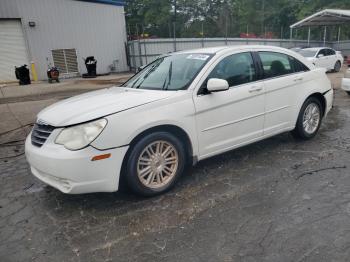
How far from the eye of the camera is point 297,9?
36531mm

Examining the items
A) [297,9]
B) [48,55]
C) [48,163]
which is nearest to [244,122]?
[48,163]

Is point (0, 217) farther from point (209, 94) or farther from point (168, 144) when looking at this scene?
point (209, 94)

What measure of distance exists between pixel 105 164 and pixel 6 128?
5.06 meters

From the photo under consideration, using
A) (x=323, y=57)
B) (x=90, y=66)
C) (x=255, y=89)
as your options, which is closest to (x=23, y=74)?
(x=90, y=66)

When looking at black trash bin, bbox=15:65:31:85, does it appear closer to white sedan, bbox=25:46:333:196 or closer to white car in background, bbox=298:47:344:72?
white sedan, bbox=25:46:333:196

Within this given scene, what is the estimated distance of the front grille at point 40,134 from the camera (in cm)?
341

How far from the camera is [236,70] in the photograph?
4.31 m

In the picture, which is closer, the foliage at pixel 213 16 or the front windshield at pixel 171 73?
the front windshield at pixel 171 73

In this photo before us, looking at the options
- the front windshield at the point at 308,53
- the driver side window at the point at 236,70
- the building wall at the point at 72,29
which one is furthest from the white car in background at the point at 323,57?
the driver side window at the point at 236,70

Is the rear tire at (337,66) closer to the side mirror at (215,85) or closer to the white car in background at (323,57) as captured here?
the white car in background at (323,57)

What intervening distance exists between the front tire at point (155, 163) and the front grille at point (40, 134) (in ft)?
2.92

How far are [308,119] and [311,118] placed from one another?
81 millimetres

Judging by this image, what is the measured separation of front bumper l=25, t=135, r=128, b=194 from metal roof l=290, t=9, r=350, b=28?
970 inches

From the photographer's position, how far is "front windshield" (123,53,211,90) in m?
4.03
